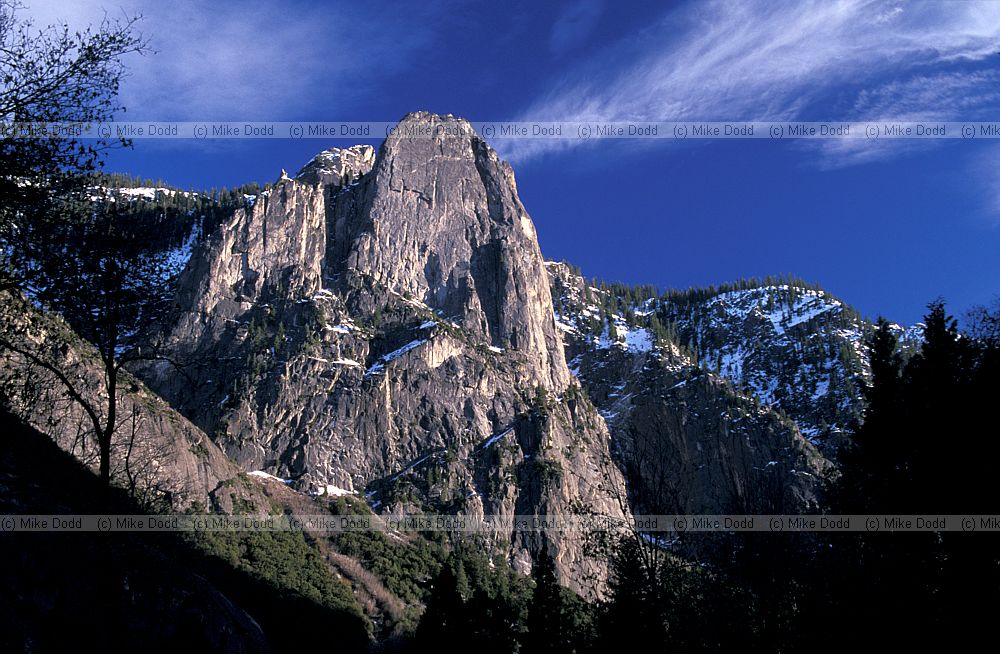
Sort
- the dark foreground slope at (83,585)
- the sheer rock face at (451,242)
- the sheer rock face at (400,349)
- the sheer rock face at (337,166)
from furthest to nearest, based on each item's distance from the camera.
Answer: the sheer rock face at (337,166) < the sheer rock face at (451,242) < the sheer rock face at (400,349) < the dark foreground slope at (83,585)

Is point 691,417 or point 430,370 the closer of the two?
point 430,370

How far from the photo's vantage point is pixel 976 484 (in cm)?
2003

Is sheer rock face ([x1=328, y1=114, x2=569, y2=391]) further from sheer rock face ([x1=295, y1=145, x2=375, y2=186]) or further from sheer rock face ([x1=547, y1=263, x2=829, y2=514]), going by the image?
sheer rock face ([x1=547, y1=263, x2=829, y2=514])

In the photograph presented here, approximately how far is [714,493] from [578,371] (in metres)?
47.8

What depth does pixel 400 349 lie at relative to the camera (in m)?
126

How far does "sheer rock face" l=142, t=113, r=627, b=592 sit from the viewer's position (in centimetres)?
11112

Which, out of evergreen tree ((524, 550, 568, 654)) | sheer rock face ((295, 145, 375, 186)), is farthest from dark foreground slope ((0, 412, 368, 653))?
sheer rock face ((295, 145, 375, 186))

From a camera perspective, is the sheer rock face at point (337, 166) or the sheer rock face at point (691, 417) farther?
the sheer rock face at point (337, 166)

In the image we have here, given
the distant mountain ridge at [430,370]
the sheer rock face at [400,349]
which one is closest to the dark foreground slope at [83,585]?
the distant mountain ridge at [430,370]

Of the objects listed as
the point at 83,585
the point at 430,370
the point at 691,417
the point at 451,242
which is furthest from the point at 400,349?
the point at 83,585

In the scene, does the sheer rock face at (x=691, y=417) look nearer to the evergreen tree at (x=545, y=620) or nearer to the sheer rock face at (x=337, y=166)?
the sheer rock face at (x=337, y=166)

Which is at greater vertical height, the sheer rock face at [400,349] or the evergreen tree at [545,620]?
the sheer rock face at [400,349]

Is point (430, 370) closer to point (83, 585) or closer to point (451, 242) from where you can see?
point (451, 242)

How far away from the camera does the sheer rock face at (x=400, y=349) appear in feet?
365
